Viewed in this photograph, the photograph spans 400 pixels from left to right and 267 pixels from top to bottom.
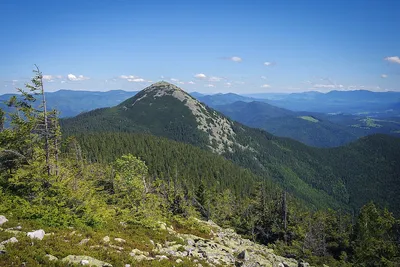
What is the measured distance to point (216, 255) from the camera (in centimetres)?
2647

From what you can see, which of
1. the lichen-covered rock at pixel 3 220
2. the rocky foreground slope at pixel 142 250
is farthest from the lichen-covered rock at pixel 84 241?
the lichen-covered rock at pixel 3 220

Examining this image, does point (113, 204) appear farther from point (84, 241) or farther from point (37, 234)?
point (37, 234)

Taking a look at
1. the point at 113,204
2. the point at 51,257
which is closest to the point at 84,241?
the point at 51,257

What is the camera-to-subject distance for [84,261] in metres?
16.1

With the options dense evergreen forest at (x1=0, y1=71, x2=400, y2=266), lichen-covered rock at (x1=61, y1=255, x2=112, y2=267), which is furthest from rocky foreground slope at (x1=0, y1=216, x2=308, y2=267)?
dense evergreen forest at (x1=0, y1=71, x2=400, y2=266)

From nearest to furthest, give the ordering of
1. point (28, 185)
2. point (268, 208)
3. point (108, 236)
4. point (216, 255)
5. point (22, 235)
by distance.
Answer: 1. point (22, 235)
2. point (108, 236)
3. point (28, 185)
4. point (216, 255)
5. point (268, 208)

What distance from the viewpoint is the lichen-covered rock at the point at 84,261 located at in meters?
16.0

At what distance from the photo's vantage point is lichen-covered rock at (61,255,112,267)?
15962mm

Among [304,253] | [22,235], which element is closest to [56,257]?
[22,235]

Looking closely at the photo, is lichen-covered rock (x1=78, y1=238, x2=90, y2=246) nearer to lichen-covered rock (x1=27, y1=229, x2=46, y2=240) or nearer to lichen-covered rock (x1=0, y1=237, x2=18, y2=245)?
lichen-covered rock (x1=27, y1=229, x2=46, y2=240)

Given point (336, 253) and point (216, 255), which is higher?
point (216, 255)

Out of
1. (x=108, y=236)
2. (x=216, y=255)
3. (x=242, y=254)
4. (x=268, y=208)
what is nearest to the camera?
(x=108, y=236)

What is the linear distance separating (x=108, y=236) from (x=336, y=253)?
72.7m

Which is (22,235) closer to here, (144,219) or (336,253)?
(144,219)
